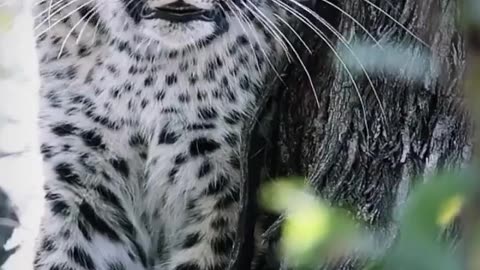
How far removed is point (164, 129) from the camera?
0.89 meters

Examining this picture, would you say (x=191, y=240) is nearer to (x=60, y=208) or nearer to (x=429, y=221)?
(x=60, y=208)

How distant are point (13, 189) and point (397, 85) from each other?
446mm

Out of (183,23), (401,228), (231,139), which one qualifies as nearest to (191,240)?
(231,139)

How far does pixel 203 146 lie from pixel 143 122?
67 millimetres

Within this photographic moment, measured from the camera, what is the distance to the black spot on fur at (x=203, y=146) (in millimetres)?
881

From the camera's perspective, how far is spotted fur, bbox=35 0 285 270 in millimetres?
859

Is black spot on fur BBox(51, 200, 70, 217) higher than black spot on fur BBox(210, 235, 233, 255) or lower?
higher

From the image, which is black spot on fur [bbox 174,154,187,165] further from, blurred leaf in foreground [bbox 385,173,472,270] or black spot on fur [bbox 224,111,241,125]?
blurred leaf in foreground [bbox 385,173,472,270]

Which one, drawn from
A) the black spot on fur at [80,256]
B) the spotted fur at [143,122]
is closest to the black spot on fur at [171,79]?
the spotted fur at [143,122]

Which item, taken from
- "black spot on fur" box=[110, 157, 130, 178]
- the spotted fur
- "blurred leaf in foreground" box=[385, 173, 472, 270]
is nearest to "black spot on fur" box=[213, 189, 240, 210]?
the spotted fur

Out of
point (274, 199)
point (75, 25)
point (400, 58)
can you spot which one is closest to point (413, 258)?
point (400, 58)

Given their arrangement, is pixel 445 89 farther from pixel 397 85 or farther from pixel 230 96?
pixel 230 96

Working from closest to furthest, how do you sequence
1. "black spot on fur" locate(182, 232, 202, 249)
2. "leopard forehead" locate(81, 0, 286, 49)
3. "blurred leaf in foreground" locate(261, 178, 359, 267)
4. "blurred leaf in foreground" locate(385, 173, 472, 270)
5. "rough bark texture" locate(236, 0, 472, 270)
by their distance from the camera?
1. "blurred leaf in foreground" locate(385, 173, 472, 270)
2. "blurred leaf in foreground" locate(261, 178, 359, 267)
3. "rough bark texture" locate(236, 0, 472, 270)
4. "leopard forehead" locate(81, 0, 286, 49)
5. "black spot on fur" locate(182, 232, 202, 249)

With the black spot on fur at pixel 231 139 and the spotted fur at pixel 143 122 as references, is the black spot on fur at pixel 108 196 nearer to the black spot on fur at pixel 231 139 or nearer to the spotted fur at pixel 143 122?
the spotted fur at pixel 143 122
